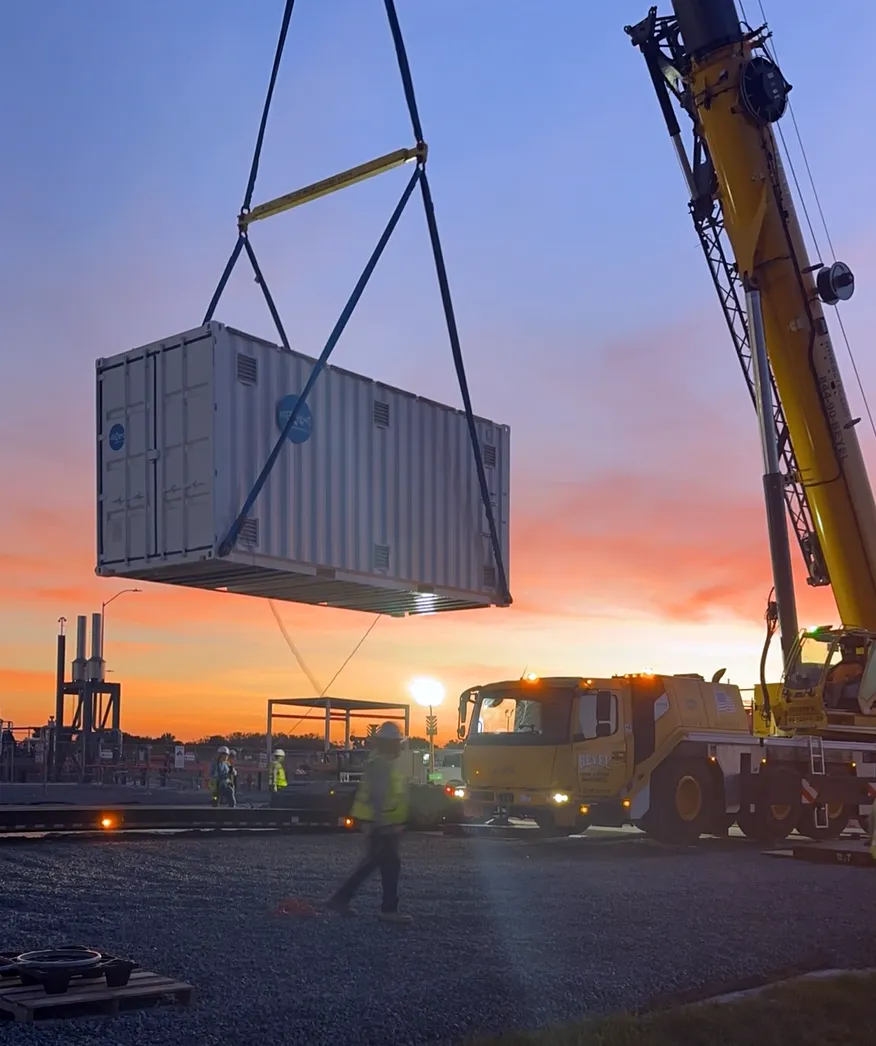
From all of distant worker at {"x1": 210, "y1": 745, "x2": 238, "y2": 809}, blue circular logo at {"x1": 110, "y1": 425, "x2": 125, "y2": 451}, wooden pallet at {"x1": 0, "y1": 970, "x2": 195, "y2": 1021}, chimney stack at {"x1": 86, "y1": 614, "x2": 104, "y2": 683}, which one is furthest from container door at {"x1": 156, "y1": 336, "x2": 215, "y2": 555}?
chimney stack at {"x1": 86, "y1": 614, "x2": 104, "y2": 683}

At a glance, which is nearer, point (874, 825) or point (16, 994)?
point (16, 994)

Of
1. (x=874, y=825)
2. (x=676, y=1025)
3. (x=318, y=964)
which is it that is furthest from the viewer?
(x=874, y=825)

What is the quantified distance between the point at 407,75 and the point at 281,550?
16.4 ft

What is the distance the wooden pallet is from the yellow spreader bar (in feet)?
29.6

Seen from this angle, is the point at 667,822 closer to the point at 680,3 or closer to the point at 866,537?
the point at 866,537

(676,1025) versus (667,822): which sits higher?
(667,822)

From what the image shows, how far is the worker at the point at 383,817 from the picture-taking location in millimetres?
10117

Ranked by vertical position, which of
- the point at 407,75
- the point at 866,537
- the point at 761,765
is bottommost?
the point at 761,765

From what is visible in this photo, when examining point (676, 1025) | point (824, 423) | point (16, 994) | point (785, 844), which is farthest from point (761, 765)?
point (16, 994)

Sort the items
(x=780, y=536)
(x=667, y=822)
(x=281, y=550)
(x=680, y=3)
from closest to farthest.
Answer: (x=281, y=550)
(x=667, y=822)
(x=780, y=536)
(x=680, y=3)

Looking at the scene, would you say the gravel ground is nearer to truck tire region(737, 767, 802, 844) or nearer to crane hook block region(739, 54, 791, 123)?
truck tire region(737, 767, 802, 844)

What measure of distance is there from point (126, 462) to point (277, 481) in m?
1.64

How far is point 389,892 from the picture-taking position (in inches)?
397

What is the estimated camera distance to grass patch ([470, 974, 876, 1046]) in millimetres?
6344
